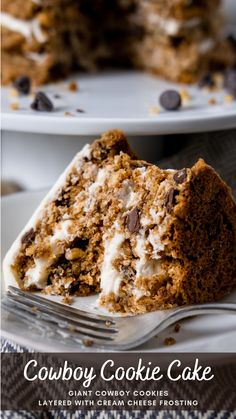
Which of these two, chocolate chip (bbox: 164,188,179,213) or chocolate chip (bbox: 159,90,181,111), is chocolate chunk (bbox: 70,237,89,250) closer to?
chocolate chip (bbox: 164,188,179,213)

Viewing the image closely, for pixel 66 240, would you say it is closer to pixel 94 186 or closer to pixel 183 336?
pixel 94 186

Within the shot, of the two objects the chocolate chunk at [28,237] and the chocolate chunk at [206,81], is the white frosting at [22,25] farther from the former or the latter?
the chocolate chunk at [28,237]

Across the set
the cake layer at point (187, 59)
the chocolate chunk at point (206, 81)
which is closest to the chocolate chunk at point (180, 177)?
the chocolate chunk at point (206, 81)

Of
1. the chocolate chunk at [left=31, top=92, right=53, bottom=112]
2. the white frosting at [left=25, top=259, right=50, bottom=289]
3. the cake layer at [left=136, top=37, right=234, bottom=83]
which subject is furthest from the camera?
the cake layer at [left=136, top=37, right=234, bottom=83]

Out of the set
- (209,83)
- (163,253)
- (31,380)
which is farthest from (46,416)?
(209,83)

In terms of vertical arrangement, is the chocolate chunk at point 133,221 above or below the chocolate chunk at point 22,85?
below

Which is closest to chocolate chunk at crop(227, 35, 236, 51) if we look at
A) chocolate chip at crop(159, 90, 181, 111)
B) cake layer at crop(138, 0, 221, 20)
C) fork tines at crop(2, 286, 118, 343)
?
cake layer at crop(138, 0, 221, 20)

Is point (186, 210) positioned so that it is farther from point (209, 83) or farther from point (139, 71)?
point (139, 71)
